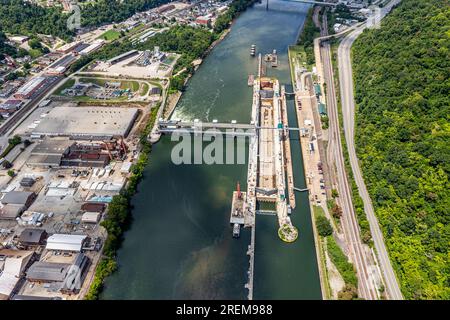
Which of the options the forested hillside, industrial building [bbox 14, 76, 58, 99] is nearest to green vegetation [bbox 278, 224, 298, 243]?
the forested hillside

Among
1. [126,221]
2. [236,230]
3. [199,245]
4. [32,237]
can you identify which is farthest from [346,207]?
[32,237]

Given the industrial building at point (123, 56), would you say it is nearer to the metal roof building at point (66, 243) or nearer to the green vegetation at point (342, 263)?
the metal roof building at point (66, 243)

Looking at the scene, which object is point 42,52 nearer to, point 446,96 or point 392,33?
point 392,33

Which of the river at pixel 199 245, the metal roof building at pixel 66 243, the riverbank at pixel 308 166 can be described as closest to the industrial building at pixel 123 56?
the river at pixel 199 245

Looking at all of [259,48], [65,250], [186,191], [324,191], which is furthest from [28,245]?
[259,48]

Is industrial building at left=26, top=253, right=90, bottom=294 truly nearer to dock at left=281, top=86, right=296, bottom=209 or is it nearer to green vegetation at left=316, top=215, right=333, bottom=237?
dock at left=281, top=86, right=296, bottom=209

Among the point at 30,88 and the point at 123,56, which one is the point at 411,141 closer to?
the point at 123,56
